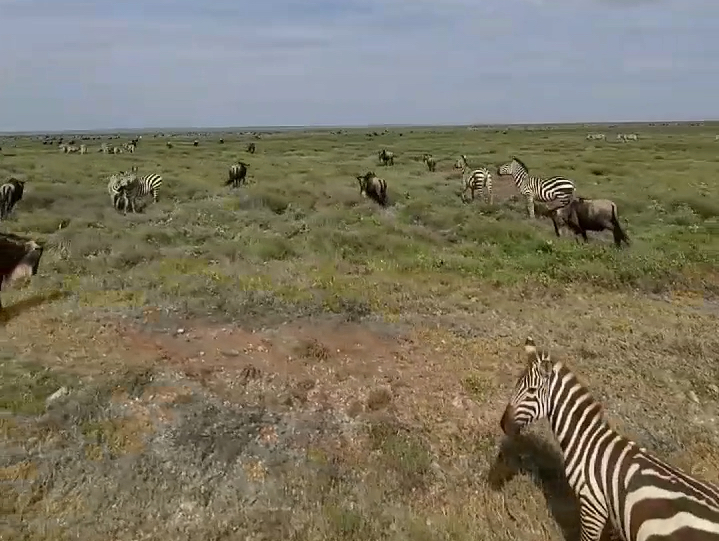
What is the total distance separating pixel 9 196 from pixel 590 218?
16504 millimetres

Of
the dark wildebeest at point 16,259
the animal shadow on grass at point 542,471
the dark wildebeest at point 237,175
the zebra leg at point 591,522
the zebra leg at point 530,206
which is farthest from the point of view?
the dark wildebeest at point 237,175

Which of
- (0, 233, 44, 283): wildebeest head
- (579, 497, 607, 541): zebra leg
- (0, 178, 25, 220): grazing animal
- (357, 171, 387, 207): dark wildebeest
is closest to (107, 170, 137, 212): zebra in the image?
(0, 178, 25, 220): grazing animal

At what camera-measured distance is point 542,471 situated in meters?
6.68

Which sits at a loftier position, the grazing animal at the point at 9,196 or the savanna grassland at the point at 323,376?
the grazing animal at the point at 9,196

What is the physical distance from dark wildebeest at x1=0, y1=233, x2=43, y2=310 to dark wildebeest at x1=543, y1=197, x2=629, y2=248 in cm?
1294

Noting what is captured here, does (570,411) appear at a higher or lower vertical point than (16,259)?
higher

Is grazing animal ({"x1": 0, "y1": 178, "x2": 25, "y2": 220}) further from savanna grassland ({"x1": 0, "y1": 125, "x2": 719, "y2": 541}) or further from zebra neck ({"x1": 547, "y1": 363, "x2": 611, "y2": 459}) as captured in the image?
zebra neck ({"x1": 547, "y1": 363, "x2": 611, "y2": 459})

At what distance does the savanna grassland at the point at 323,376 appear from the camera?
6027 mm

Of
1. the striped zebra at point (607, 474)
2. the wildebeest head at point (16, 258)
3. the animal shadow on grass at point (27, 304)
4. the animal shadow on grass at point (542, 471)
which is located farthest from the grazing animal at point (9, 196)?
the striped zebra at point (607, 474)

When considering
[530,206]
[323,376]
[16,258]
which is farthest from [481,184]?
[323,376]

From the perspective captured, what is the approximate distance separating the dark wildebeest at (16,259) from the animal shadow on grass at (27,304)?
106cm

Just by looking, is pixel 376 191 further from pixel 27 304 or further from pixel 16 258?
pixel 27 304

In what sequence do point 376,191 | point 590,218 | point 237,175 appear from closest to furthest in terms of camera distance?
point 590,218 → point 376,191 → point 237,175

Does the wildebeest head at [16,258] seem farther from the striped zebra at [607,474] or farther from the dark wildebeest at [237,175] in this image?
the dark wildebeest at [237,175]
